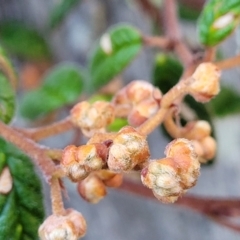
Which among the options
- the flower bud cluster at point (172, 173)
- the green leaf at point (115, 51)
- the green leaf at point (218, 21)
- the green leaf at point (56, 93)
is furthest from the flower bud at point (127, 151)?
the green leaf at point (56, 93)

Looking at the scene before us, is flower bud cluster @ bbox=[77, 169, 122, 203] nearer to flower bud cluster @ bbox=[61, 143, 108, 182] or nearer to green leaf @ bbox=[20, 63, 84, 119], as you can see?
flower bud cluster @ bbox=[61, 143, 108, 182]

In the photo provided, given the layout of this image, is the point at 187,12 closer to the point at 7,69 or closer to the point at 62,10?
the point at 62,10

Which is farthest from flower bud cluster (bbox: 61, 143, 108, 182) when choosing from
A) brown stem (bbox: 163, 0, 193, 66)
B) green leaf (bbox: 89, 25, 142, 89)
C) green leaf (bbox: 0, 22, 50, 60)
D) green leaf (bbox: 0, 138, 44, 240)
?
green leaf (bbox: 0, 22, 50, 60)

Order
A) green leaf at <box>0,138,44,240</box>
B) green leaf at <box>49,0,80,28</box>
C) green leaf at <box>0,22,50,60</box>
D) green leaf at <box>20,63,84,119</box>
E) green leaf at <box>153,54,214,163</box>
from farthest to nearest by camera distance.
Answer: green leaf at <box>0,22,50,60</box> → green leaf at <box>49,0,80,28</box> → green leaf at <box>20,63,84,119</box> → green leaf at <box>153,54,214,163</box> → green leaf at <box>0,138,44,240</box>

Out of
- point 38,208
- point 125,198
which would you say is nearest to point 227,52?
point 125,198

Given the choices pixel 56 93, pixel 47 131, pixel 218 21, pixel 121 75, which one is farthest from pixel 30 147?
pixel 121 75

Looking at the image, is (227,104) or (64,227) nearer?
(64,227)

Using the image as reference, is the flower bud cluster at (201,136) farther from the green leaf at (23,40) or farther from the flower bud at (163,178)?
the green leaf at (23,40)
